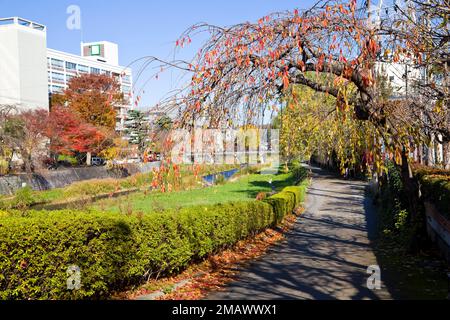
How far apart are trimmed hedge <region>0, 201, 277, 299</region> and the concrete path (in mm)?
1279

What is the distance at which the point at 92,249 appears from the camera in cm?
638

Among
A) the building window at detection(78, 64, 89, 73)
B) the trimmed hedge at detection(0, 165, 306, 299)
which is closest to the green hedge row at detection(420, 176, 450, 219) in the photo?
the trimmed hedge at detection(0, 165, 306, 299)

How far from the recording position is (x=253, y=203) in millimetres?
12453

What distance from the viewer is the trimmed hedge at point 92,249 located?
5.55m

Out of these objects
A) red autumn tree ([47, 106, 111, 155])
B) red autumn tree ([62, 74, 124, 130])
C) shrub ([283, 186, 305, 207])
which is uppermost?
red autumn tree ([62, 74, 124, 130])

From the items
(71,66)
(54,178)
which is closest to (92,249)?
(54,178)

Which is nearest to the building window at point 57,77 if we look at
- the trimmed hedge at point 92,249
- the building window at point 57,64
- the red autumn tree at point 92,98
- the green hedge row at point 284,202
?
the building window at point 57,64

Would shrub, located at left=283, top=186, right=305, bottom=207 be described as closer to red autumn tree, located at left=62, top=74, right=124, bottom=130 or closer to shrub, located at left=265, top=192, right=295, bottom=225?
shrub, located at left=265, top=192, right=295, bottom=225

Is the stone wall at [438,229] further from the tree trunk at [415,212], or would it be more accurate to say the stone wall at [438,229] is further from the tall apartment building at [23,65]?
the tall apartment building at [23,65]

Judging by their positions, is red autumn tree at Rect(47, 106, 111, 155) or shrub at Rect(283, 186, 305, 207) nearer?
shrub at Rect(283, 186, 305, 207)

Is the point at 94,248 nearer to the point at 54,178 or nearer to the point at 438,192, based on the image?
the point at 438,192

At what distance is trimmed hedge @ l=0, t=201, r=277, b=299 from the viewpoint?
5.55 m

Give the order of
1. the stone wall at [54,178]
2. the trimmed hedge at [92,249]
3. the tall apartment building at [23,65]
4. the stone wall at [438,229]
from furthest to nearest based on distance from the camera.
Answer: the tall apartment building at [23,65], the stone wall at [54,178], the stone wall at [438,229], the trimmed hedge at [92,249]

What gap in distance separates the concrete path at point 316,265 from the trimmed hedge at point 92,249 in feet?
4.19
